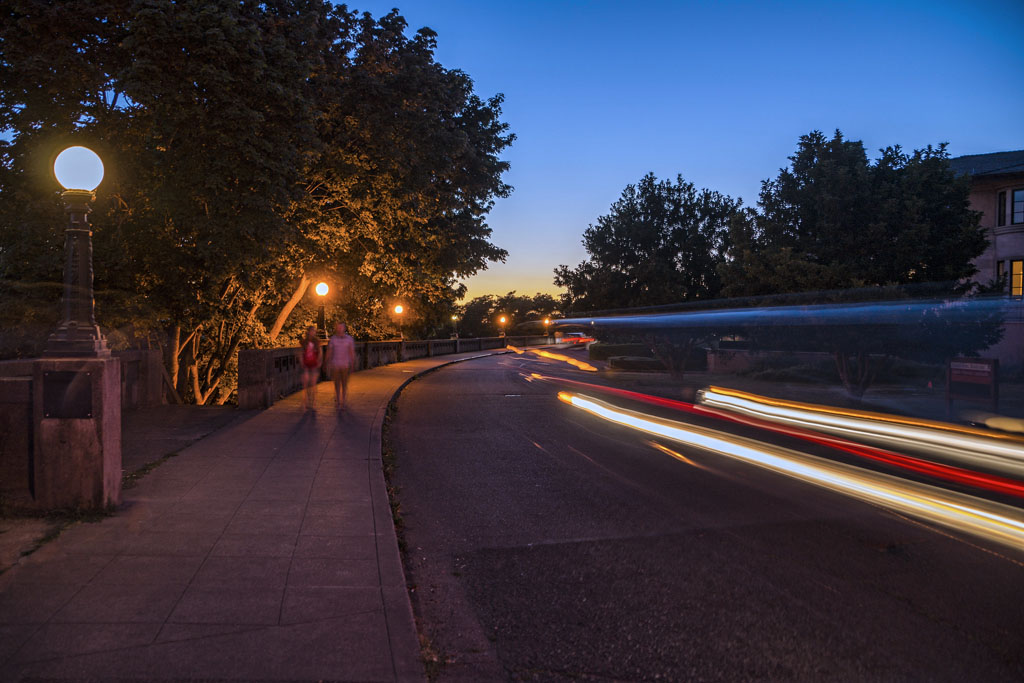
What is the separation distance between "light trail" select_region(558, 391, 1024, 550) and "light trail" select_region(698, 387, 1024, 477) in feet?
1.57

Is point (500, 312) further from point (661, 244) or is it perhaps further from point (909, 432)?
point (909, 432)

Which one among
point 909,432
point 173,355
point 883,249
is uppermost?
point 883,249

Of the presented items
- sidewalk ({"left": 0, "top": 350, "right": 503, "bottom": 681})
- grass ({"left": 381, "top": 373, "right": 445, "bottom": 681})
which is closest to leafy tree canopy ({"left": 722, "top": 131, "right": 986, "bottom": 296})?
grass ({"left": 381, "top": 373, "right": 445, "bottom": 681})

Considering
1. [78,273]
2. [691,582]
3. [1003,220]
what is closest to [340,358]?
[78,273]

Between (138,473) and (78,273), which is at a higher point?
(78,273)

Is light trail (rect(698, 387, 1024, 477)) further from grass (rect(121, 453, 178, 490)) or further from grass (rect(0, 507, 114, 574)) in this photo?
grass (rect(121, 453, 178, 490))

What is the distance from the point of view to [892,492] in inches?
263

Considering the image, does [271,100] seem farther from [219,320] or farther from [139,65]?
[219,320]

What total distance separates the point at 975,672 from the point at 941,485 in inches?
192

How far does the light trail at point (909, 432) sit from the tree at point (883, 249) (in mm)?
5817

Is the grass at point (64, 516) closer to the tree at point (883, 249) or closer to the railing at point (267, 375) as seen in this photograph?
the railing at point (267, 375)

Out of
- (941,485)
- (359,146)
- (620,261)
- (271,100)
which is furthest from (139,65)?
(620,261)

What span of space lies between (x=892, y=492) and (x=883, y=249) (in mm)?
12894

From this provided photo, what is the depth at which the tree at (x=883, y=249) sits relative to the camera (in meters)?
17.1
